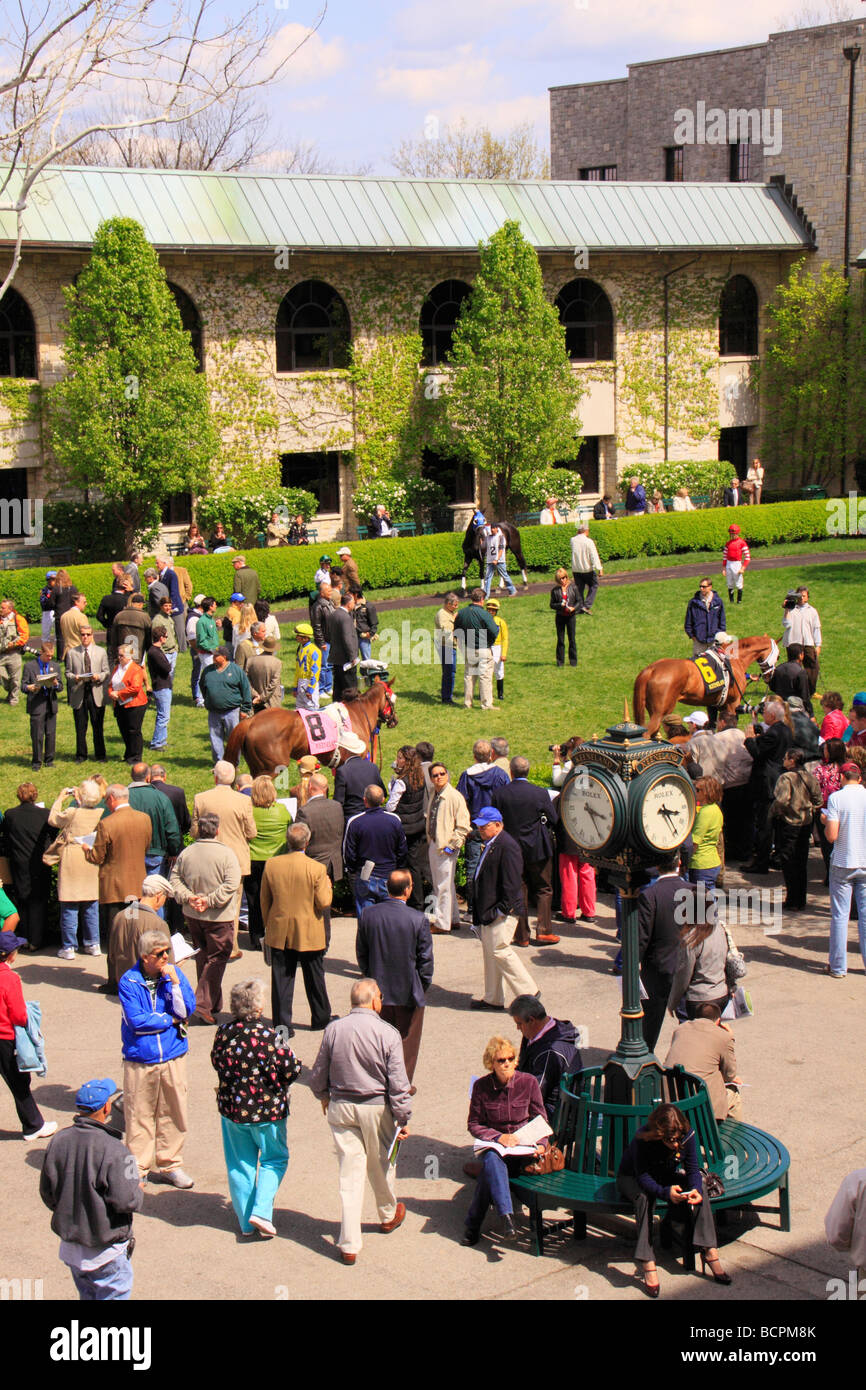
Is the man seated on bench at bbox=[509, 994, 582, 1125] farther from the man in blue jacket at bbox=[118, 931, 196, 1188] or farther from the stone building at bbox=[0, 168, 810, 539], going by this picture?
the stone building at bbox=[0, 168, 810, 539]

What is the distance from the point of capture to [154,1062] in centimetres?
873

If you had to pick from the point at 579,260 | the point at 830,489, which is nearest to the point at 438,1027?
the point at 579,260

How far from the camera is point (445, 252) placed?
110 ft

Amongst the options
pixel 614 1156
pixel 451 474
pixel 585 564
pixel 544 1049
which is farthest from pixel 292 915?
pixel 451 474

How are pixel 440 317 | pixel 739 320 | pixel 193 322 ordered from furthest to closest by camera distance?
pixel 739 320 < pixel 440 317 < pixel 193 322

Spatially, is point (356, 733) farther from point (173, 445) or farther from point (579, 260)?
point (579, 260)

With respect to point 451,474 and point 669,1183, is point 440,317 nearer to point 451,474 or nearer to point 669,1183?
point 451,474

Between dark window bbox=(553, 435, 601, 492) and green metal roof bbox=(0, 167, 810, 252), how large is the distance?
4859 mm

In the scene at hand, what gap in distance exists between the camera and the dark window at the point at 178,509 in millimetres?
32031

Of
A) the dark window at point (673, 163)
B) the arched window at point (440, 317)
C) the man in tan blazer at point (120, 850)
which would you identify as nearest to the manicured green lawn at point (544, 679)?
the man in tan blazer at point (120, 850)

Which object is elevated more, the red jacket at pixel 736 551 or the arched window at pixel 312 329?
the arched window at pixel 312 329

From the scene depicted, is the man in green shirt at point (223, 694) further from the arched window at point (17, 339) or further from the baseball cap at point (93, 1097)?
the arched window at point (17, 339)

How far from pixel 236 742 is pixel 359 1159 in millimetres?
7432

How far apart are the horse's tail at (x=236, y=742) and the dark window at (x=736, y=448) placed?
89.6 feet
